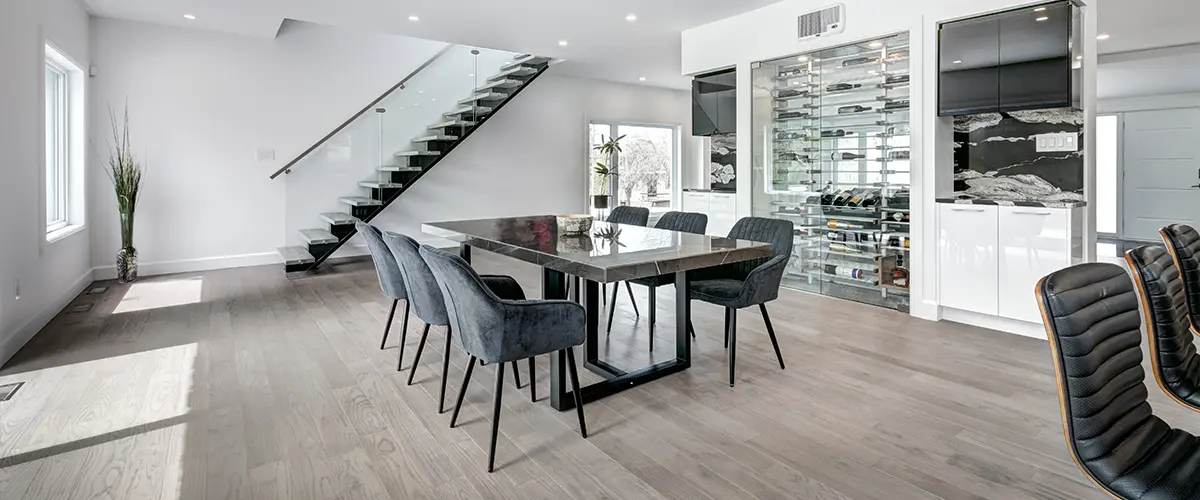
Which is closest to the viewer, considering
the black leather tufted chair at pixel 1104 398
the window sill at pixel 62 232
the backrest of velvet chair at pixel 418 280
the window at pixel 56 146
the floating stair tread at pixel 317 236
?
the black leather tufted chair at pixel 1104 398

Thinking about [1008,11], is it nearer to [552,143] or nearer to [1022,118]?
[1022,118]

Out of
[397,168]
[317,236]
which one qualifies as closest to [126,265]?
[317,236]

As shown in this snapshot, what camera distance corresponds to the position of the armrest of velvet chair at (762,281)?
3.02m

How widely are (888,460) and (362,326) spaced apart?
11.4ft

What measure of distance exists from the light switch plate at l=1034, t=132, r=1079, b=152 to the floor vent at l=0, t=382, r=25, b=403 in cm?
641

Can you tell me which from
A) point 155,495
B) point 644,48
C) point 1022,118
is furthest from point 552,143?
point 155,495

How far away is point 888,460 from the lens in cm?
228

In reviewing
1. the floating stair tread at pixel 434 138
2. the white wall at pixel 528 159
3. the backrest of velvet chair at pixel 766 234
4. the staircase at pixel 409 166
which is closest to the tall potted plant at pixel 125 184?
the staircase at pixel 409 166

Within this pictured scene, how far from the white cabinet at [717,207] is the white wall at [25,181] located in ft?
17.4

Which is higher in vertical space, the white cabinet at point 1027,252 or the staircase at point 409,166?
the staircase at point 409,166

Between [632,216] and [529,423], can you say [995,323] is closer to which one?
[632,216]

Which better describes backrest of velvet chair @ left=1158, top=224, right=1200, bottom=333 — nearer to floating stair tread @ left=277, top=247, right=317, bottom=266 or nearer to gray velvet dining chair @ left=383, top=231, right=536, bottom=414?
gray velvet dining chair @ left=383, top=231, right=536, bottom=414

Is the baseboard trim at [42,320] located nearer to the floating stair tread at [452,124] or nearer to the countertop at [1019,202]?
the floating stair tread at [452,124]

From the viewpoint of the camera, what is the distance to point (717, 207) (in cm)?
647
